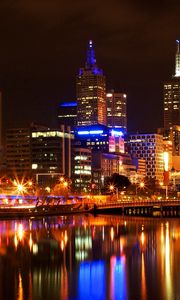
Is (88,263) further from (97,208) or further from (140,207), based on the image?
(140,207)

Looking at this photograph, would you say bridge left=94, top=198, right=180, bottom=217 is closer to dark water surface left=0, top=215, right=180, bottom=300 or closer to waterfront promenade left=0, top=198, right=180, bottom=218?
waterfront promenade left=0, top=198, right=180, bottom=218

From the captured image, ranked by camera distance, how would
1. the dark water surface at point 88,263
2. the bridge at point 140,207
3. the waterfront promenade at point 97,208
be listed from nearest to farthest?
the dark water surface at point 88,263 < the waterfront promenade at point 97,208 < the bridge at point 140,207

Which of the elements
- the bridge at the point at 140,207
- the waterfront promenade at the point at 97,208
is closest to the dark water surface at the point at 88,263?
the waterfront promenade at the point at 97,208

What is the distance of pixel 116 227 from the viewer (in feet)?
308

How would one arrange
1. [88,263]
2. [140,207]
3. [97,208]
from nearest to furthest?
[88,263]
[97,208]
[140,207]

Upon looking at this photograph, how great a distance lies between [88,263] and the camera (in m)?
58.0

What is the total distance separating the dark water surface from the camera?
45.8 metres

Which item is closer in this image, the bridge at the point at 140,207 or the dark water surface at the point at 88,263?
the dark water surface at the point at 88,263

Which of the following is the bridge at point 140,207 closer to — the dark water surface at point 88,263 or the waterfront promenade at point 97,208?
the waterfront promenade at point 97,208

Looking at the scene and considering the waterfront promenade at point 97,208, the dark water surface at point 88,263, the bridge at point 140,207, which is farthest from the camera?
the bridge at point 140,207

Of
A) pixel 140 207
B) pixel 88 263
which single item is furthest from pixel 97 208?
pixel 88 263

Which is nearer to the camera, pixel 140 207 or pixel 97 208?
pixel 97 208

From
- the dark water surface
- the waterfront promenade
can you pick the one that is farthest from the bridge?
the dark water surface

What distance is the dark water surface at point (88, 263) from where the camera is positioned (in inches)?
1804
